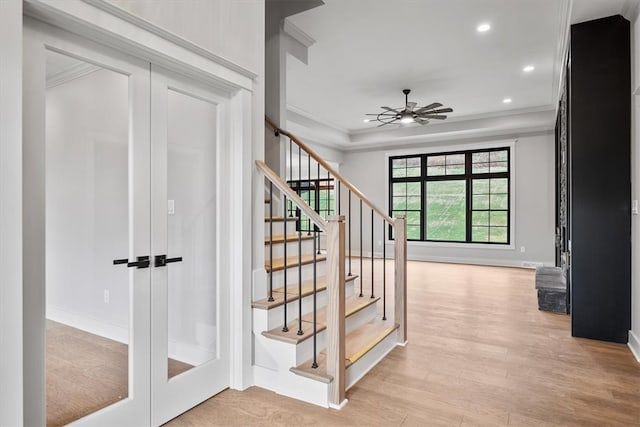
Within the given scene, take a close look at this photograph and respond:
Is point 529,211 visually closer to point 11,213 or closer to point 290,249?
point 290,249

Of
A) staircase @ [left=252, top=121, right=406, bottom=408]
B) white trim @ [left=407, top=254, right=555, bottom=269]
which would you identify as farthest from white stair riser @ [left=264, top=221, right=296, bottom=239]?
white trim @ [left=407, top=254, right=555, bottom=269]

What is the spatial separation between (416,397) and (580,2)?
10.9ft

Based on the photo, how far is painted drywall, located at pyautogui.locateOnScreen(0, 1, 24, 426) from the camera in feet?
4.60

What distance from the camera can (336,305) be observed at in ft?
7.38

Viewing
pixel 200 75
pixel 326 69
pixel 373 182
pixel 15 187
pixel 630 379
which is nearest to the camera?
pixel 15 187

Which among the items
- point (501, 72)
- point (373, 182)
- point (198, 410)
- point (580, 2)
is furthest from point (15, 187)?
point (373, 182)

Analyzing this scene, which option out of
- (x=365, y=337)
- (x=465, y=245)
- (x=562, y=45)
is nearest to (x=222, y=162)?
(x=365, y=337)

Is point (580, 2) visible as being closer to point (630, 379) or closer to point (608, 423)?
point (630, 379)

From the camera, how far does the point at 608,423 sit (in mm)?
2105

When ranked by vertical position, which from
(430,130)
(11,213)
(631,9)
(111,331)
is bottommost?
(111,331)

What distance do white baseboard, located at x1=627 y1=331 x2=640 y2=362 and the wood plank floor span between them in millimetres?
47

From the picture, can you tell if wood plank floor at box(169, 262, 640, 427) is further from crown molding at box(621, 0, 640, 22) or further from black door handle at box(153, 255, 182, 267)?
crown molding at box(621, 0, 640, 22)

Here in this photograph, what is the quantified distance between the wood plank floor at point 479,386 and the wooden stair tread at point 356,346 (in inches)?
6.7

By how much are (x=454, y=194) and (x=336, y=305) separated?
7104 millimetres
